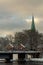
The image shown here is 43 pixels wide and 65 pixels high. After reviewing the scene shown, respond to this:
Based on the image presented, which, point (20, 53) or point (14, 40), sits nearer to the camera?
point (20, 53)

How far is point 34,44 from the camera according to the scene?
162625mm

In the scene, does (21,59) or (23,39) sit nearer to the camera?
(21,59)

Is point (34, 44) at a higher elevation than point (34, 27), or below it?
below

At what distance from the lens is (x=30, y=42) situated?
538ft

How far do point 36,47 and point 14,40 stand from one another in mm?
25214

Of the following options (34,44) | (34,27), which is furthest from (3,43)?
(34,44)

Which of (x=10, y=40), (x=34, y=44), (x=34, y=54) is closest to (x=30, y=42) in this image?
(x=34, y=44)

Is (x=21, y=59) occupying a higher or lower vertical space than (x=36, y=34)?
lower

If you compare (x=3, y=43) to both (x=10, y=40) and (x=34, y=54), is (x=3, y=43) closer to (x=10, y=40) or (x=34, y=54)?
(x=10, y=40)

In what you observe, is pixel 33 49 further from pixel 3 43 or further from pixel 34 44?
pixel 3 43

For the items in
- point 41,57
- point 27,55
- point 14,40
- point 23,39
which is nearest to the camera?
point 41,57

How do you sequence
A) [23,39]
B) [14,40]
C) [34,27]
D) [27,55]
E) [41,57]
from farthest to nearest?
1. [34,27]
2. [14,40]
3. [23,39]
4. [27,55]
5. [41,57]

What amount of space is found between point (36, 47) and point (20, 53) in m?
14.4

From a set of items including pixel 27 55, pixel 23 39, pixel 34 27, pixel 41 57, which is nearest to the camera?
pixel 41 57
